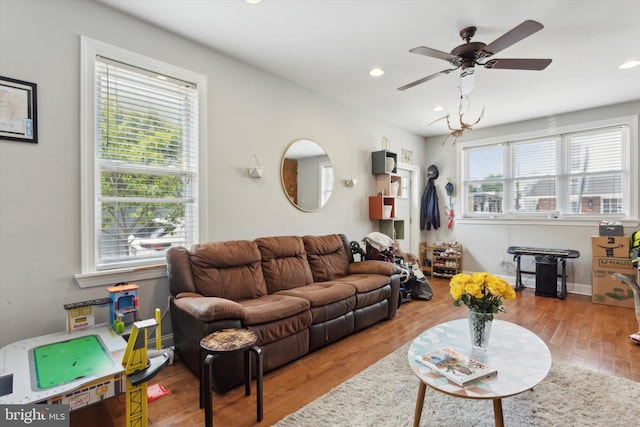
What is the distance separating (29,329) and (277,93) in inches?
119

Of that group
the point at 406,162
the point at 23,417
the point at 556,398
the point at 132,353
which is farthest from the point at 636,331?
the point at 23,417

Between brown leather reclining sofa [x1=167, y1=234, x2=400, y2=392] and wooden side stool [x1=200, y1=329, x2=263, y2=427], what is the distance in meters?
0.12

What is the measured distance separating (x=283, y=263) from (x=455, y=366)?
1980mm

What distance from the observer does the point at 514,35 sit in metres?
2.06

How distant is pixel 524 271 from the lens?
5.04 meters

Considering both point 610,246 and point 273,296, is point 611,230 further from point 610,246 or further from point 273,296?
point 273,296

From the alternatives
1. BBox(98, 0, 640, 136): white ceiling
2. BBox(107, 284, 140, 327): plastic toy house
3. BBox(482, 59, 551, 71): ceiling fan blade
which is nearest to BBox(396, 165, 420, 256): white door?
BBox(98, 0, 640, 136): white ceiling

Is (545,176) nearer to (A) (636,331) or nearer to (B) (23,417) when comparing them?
(A) (636,331)

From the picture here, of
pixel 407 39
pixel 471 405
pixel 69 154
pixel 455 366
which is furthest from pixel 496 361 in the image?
pixel 69 154

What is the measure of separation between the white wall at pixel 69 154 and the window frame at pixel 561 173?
3.77m

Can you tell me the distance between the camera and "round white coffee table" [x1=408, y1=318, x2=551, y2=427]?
1483 mm

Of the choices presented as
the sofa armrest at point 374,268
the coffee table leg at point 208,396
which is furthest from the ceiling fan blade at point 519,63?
the coffee table leg at point 208,396

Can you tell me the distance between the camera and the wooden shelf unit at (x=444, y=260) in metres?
5.73

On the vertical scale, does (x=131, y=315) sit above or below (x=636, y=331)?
above
